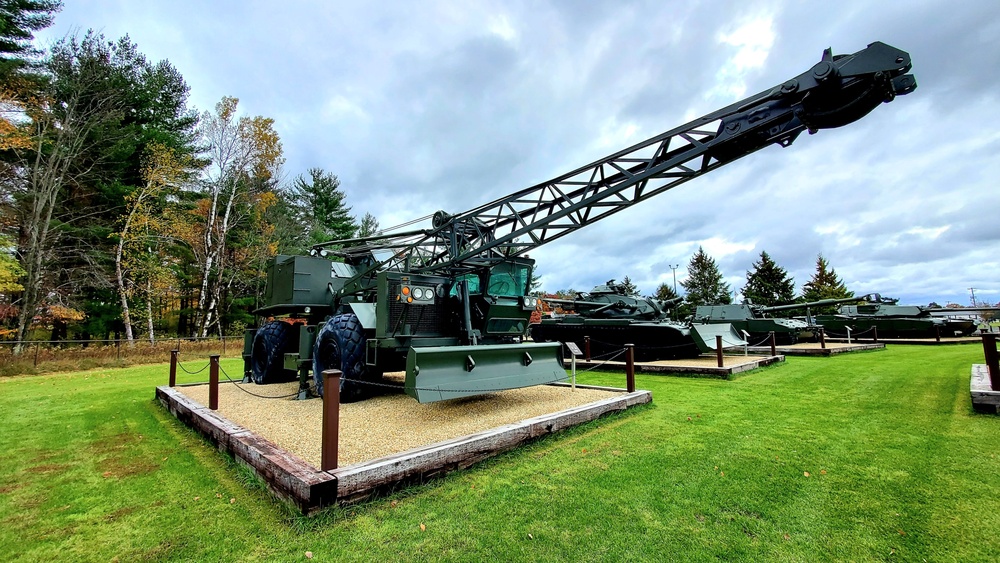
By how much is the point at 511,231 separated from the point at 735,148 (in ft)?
9.15

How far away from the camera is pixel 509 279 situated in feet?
19.7

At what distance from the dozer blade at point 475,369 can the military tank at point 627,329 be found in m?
4.98

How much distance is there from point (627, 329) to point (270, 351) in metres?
8.08

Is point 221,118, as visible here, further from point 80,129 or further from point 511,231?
point 511,231

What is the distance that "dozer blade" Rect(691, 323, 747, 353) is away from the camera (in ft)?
35.1

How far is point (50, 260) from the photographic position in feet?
47.4

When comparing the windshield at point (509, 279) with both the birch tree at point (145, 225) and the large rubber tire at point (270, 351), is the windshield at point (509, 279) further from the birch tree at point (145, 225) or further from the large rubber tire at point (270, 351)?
the birch tree at point (145, 225)

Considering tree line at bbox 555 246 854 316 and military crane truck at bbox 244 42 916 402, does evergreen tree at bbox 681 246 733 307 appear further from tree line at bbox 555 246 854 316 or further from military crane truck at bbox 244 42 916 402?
military crane truck at bbox 244 42 916 402

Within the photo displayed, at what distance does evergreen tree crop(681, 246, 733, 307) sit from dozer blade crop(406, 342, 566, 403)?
39.2 m

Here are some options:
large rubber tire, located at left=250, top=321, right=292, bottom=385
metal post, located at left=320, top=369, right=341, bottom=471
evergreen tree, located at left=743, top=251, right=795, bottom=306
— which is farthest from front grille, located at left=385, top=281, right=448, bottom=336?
evergreen tree, located at left=743, top=251, right=795, bottom=306

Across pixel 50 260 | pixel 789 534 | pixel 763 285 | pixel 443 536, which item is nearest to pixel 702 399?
pixel 789 534

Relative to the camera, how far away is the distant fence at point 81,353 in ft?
38.2

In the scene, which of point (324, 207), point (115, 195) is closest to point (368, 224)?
point (324, 207)

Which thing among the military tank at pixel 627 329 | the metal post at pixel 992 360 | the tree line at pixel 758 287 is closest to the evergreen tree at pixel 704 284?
the tree line at pixel 758 287
